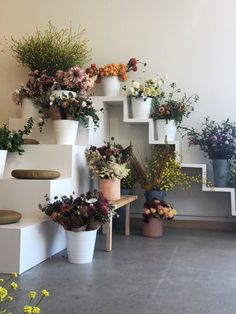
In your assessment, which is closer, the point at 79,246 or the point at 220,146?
the point at 79,246

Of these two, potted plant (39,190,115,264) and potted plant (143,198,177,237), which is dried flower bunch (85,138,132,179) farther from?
potted plant (39,190,115,264)

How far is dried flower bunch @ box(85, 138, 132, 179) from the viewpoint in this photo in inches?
132

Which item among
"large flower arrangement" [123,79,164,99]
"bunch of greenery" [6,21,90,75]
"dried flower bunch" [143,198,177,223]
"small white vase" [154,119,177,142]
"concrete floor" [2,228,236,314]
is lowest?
"concrete floor" [2,228,236,314]

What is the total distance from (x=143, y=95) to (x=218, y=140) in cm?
91

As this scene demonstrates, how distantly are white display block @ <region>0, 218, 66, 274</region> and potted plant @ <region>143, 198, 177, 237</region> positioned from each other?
46.6 inches

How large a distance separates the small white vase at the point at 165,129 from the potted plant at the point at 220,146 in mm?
253

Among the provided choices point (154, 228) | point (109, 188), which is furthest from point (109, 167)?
point (154, 228)

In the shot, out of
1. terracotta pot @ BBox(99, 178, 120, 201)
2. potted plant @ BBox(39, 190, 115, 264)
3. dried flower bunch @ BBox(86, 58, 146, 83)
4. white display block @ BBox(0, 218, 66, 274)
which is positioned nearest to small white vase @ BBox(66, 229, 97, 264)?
potted plant @ BBox(39, 190, 115, 264)

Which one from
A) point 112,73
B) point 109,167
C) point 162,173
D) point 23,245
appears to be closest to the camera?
point 23,245

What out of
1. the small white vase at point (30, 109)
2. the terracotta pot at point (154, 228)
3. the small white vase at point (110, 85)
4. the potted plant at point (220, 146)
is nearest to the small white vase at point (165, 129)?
the potted plant at point (220, 146)

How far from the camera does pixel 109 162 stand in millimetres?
3383

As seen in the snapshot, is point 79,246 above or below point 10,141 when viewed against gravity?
below

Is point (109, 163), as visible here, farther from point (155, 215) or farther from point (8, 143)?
point (8, 143)

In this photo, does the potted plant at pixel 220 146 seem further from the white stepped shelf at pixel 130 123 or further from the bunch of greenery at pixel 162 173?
the bunch of greenery at pixel 162 173
